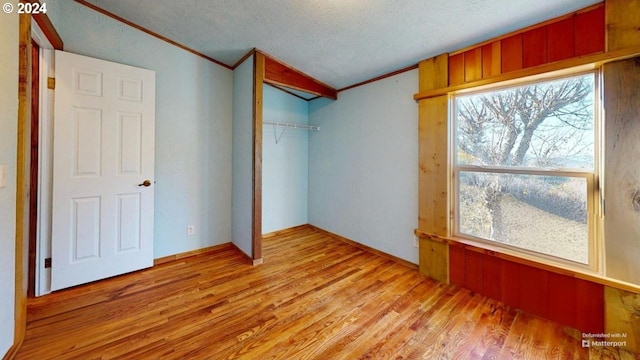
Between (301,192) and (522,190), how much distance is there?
288 centimetres

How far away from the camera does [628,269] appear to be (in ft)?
4.80

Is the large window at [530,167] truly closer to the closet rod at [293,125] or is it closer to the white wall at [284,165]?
the closet rod at [293,125]

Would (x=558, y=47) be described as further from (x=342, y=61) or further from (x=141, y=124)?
(x=141, y=124)

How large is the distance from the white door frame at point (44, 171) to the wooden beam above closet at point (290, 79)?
1.78 meters

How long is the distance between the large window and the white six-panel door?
121 inches

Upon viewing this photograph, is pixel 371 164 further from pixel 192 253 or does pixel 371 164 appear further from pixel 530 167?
pixel 192 253

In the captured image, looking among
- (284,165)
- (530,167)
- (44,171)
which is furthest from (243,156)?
(530,167)

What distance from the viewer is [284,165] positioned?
3.79 meters

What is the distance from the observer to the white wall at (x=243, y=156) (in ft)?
8.70

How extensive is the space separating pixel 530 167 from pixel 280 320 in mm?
2232

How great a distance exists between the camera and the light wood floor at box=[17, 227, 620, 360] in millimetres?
1445

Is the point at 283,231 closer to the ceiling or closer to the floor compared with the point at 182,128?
closer to the floor

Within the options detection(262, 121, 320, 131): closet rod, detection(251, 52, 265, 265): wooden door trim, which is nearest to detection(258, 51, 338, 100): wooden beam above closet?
detection(251, 52, 265, 265): wooden door trim

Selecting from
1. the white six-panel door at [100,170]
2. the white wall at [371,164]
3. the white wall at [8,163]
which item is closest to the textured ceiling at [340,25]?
the white wall at [371,164]
